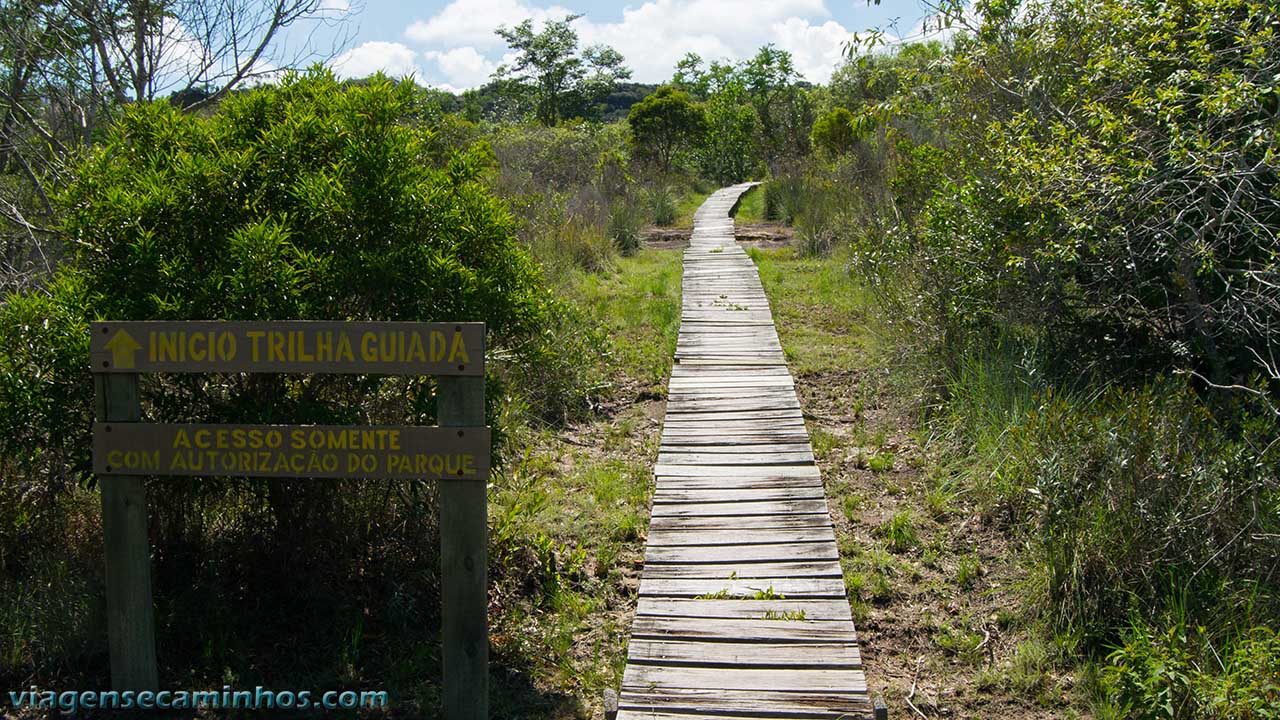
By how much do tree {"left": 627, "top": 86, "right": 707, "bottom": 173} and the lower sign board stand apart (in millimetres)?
28809

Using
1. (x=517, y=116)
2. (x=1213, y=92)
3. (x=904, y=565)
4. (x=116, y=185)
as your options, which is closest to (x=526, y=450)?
(x=904, y=565)

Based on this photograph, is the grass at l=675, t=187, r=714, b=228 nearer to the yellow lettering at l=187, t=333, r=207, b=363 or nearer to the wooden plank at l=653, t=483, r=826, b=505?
the wooden plank at l=653, t=483, r=826, b=505

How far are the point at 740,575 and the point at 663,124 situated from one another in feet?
96.6

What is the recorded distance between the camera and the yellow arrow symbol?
3311mm

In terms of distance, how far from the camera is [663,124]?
107 feet

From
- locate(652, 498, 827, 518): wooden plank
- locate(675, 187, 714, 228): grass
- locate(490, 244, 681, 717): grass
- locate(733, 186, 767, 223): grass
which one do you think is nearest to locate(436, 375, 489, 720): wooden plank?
locate(490, 244, 681, 717): grass

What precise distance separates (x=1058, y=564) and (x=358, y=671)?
2892mm

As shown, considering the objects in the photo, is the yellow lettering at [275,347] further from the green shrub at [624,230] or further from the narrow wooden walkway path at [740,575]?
the green shrub at [624,230]

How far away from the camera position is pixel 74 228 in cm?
373

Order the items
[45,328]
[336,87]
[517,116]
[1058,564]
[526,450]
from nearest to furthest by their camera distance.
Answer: [45,328] → [1058,564] → [336,87] → [526,450] → [517,116]

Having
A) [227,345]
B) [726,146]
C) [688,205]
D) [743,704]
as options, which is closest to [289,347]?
[227,345]

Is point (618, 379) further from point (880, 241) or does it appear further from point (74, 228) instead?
point (74, 228)

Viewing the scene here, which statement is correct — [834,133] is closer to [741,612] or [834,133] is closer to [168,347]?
[741,612]

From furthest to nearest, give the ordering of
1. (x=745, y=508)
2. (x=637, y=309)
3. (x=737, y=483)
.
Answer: (x=637, y=309)
(x=737, y=483)
(x=745, y=508)
